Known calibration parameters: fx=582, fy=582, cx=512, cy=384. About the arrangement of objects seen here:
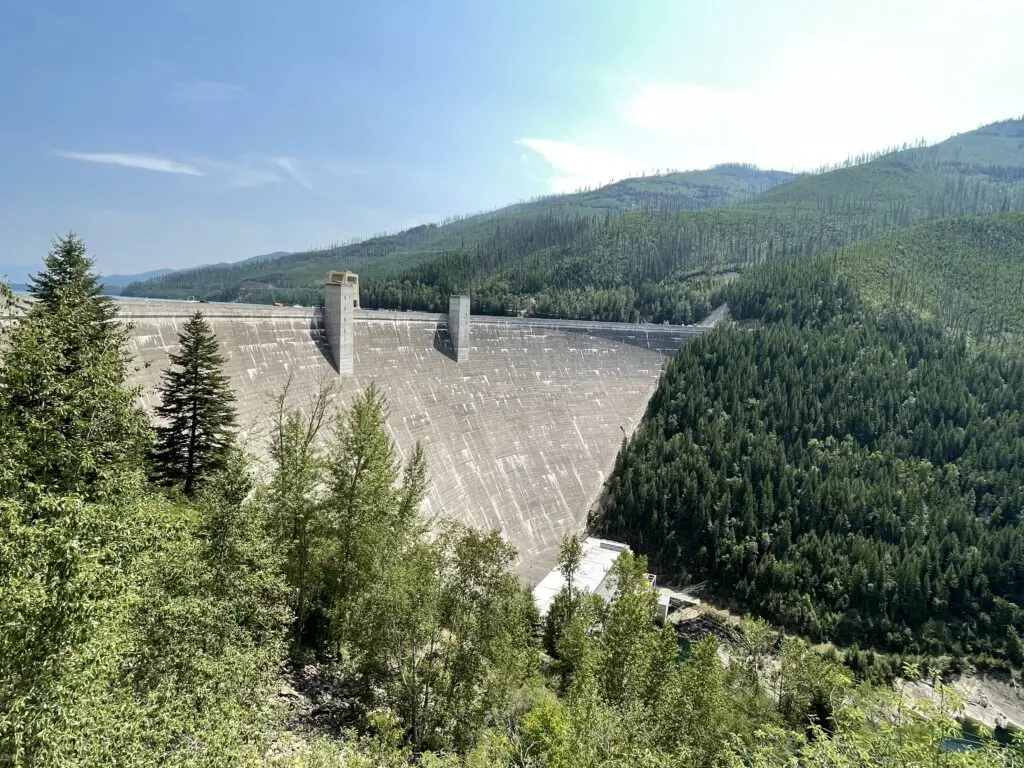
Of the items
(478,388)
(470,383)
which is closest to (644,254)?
(478,388)

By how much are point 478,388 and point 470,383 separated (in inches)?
35.3

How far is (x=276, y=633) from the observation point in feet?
42.7

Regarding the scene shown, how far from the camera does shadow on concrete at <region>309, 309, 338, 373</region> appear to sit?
110 feet

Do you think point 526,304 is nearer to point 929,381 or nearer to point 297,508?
point 929,381

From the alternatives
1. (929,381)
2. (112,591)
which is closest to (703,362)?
(929,381)

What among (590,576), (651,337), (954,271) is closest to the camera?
(590,576)

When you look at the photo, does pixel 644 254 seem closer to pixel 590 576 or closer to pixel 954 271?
pixel 954 271

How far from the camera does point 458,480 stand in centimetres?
3856

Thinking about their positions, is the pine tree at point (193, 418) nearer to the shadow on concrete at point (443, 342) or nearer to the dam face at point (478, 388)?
the dam face at point (478, 388)

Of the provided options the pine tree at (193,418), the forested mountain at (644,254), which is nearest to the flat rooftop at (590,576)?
the pine tree at (193,418)

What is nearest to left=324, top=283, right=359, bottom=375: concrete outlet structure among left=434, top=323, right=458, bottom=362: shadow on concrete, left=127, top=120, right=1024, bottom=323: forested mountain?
left=434, top=323, right=458, bottom=362: shadow on concrete

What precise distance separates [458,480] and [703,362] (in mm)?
37260

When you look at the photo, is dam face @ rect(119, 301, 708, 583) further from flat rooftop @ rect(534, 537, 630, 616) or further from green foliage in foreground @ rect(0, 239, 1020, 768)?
green foliage in foreground @ rect(0, 239, 1020, 768)

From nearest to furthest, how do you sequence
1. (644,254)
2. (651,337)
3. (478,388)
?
(478,388)
(651,337)
(644,254)
